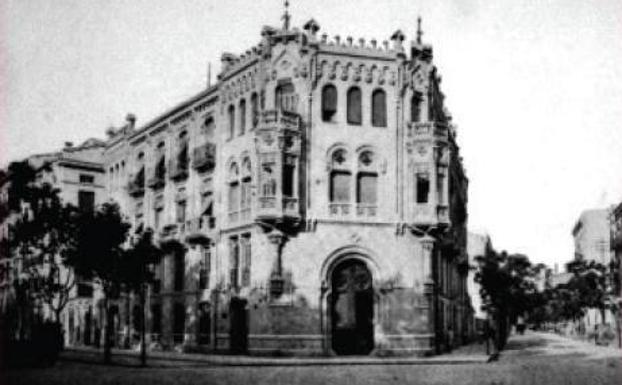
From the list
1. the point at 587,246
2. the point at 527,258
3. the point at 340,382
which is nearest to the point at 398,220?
the point at 340,382

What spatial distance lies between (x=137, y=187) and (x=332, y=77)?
712 inches

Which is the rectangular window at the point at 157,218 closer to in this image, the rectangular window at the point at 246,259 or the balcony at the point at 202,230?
the balcony at the point at 202,230

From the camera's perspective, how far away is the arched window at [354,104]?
3544cm

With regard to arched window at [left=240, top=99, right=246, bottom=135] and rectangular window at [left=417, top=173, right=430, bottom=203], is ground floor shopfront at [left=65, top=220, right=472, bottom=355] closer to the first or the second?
rectangular window at [left=417, top=173, right=430, bottom=203]

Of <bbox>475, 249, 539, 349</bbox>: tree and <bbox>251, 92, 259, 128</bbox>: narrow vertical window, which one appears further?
A: <bbox>475, 249, 539, 349</bbox>: tree

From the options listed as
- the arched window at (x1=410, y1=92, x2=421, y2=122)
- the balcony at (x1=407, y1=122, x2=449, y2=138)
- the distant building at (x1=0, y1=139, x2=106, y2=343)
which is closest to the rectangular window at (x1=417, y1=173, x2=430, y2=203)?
the balcony at (x1=407, y1=122, x2=449, y2=138)

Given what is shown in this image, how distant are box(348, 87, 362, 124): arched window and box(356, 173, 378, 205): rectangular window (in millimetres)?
2787

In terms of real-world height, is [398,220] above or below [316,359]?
above

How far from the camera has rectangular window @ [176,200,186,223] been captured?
42656 millimetres

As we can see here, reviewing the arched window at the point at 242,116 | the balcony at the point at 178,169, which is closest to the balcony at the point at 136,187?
the balcony at the point at 178,169

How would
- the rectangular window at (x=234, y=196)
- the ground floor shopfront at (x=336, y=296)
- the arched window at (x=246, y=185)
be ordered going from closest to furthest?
the ground floor shopfront at (x=336, y=296) < the arched window at (x=246, y=185) < the rectangular window at (x=234, y=196)

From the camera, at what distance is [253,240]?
3534 cm

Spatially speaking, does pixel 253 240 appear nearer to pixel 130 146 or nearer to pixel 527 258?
pixel 130 146

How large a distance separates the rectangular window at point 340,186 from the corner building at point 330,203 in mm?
48
